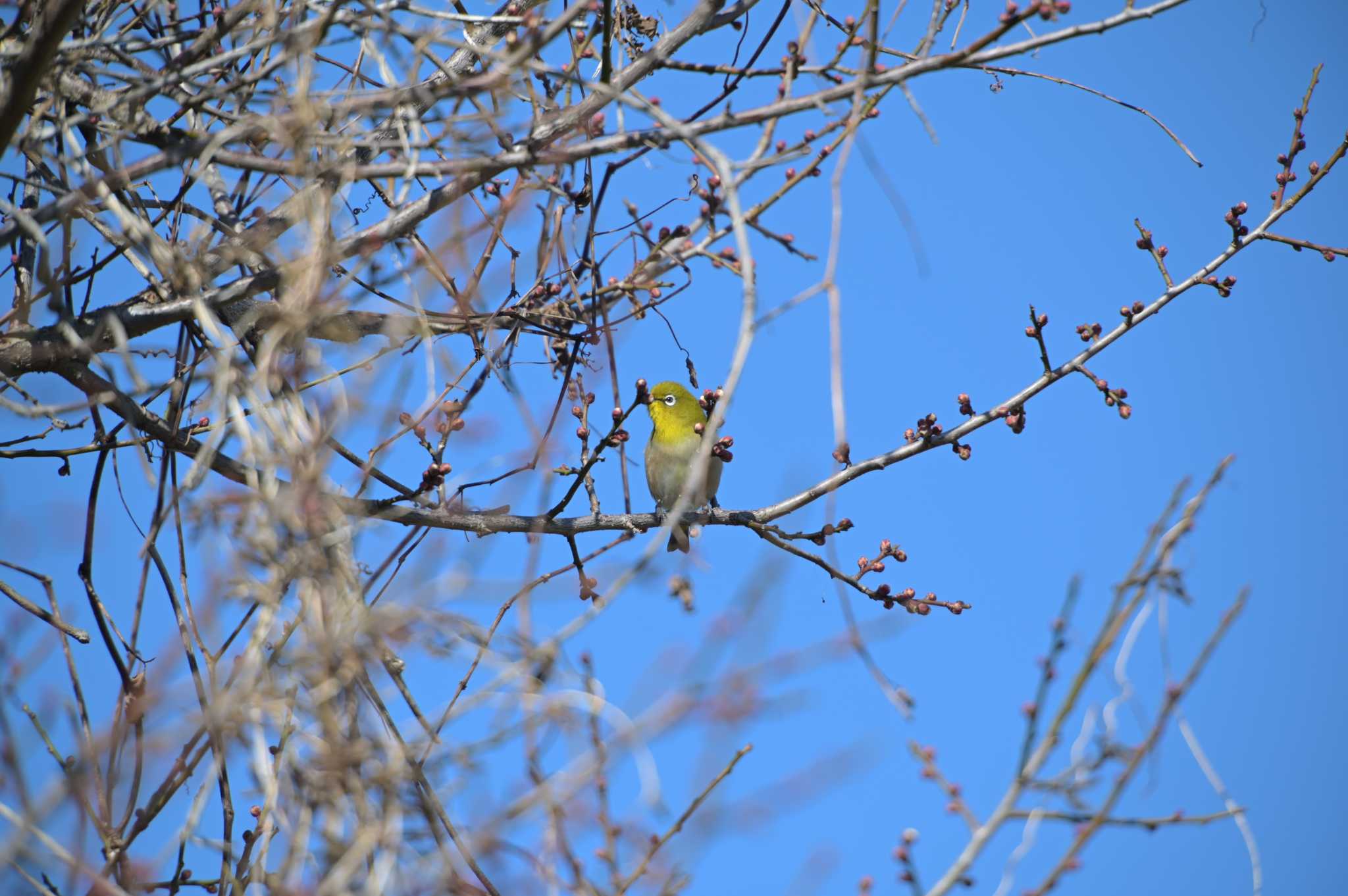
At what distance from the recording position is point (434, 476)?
339 cm

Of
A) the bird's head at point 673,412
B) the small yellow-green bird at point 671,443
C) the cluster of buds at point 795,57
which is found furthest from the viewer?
the bird's head at point 673,412

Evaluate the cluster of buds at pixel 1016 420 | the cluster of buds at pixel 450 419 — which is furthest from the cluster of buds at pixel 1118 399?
the cluster of buds at pixel 450 419

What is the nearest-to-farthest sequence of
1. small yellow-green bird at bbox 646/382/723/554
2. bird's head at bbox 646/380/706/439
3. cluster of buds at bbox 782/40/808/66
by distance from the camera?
cluster of buds at bbox 782/40/808/66, small yellow-green bird at bbox 646/382/723/554, bird's head at bbox 646/380/706/439

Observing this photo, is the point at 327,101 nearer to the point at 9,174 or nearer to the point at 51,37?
the point at 51,37

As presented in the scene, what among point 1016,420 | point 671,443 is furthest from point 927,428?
point 671,443

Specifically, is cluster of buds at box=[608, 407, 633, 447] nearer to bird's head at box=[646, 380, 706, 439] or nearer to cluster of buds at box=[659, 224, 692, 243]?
cluster of buds at box=[659, 224, 692, 243]

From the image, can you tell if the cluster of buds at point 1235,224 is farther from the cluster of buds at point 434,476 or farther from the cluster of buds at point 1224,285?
the cluster of buds at point 434,476

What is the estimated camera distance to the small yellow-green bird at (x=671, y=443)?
6.80 metres

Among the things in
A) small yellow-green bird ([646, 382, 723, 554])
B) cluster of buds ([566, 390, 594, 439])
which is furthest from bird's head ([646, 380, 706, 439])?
cluster of buds ([566, 390, 594, 439])

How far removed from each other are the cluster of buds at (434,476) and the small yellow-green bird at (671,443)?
10.6 feet

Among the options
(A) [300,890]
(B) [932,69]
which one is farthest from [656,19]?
(A) [300,890]

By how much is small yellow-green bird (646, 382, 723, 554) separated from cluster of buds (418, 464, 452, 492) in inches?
127

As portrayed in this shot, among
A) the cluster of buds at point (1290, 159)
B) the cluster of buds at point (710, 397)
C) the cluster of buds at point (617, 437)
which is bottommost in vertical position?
the cluster of buds at point (617, 437)

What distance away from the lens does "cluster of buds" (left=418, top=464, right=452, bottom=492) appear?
11.1 feet
